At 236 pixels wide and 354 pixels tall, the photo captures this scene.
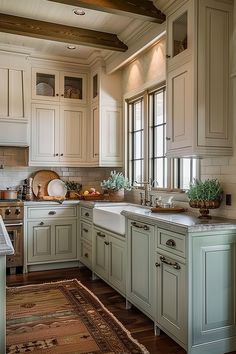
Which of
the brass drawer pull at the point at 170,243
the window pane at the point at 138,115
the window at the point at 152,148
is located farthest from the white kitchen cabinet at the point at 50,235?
the brass drawer pull at the point at 170,243

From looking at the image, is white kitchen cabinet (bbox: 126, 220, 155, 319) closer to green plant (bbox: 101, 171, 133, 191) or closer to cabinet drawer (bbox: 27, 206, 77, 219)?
green plant (bbox: 101, 171, 133, 191)

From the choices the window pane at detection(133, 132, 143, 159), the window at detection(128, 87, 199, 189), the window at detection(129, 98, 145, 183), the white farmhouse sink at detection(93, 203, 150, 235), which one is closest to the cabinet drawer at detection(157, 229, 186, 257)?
the white farmhouse sink at detection(93, 203, 150, 235)

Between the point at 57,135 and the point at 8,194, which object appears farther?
the point at 57,135

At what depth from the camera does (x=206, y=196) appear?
262cm

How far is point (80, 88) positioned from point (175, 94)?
2.43 metres

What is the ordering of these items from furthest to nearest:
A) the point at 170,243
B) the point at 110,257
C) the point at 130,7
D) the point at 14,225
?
1. the point at 14,225
2. the point at 110,257
3. the point at 130,7
4. the point at 170,243

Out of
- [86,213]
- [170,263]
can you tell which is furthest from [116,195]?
[170,263]

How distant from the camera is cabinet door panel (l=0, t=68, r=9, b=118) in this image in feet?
14.2

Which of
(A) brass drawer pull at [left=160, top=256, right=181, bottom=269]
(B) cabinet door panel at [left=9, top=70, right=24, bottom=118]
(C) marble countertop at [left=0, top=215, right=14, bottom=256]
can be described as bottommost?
(A) brass drawer pull at [left=160, top=256, right=181, bottom=269]

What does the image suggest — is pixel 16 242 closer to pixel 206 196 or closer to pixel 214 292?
pixel 206 196

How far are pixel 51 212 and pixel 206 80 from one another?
269 centimetres

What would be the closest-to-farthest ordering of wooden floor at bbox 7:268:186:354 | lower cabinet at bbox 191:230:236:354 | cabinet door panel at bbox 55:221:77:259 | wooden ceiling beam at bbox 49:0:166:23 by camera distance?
lower cabinet at bbox 191:230:236:354 → wooden floor at bbox 7:268:186:354 → wooden ceiling beam at bbox 49:0:166:23 → cabinet door panel at bbox 55:221:77:259

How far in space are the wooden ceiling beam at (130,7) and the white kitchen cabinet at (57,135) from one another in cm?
196

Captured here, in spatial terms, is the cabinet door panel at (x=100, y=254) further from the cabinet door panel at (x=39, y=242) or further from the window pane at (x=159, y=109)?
the window pane at (x=159, y=109)
